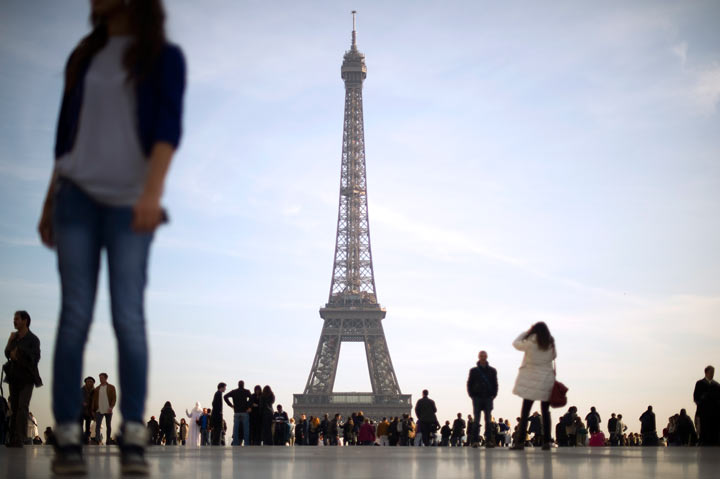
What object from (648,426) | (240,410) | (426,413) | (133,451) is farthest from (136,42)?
(648,426)

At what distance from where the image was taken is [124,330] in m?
3.97

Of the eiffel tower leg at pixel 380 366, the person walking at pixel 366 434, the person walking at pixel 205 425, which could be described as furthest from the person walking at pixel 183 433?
the eiffel tower leg at pixel 380 366

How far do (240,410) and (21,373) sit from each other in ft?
32.0

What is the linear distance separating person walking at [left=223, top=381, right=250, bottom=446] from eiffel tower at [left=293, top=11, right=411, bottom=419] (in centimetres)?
4860

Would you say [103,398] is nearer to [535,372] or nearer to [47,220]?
[535,372]

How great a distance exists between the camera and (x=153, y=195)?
12.5 ft

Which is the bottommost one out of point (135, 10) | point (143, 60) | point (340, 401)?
point (340, 401)

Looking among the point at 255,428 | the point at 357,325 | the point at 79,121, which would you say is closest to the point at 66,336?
the point at 79,121

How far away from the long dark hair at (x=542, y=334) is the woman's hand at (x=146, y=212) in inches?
329

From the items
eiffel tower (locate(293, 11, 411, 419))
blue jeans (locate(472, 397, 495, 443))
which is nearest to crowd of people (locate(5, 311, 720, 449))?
blue jeans (locate(472, 397, 495, 443))

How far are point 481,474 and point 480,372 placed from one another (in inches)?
374

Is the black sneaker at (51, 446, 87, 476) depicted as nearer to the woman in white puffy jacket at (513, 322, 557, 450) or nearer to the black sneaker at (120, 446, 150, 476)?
the black sneaker at (120, 446, 150, 476)

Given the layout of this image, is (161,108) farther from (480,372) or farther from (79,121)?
(480,372)

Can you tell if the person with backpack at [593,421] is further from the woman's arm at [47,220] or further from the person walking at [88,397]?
the woman's arm at [47,220]
